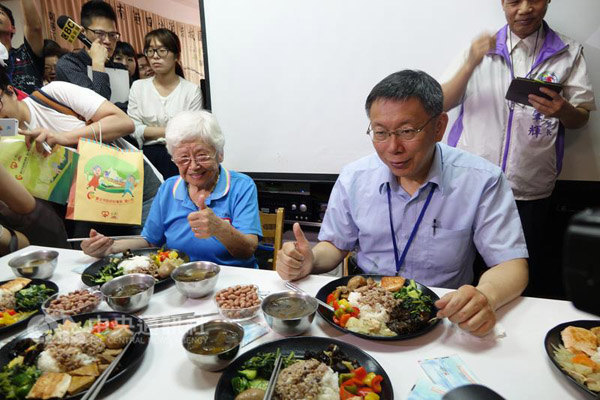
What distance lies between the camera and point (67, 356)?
3.30 feet

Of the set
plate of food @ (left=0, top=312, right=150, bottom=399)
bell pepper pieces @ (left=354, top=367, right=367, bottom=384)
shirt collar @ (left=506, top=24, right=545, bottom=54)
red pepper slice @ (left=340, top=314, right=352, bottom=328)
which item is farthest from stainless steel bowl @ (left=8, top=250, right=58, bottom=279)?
shirt collar @ (left=506, top=24, right=545, bottom=54)

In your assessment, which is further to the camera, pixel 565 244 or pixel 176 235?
pixel 176 235

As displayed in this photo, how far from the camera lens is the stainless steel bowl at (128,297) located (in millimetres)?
1315

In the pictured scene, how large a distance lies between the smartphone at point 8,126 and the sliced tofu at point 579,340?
2915mm

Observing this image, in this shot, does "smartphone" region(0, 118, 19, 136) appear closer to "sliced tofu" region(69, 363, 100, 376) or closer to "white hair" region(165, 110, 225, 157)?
"white hair" region(165, 110, 225, 157)

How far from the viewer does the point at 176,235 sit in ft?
6.91

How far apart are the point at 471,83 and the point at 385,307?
2.08 metres

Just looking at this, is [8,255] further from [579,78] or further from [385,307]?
[579,78]

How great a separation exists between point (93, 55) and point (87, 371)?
3.21m

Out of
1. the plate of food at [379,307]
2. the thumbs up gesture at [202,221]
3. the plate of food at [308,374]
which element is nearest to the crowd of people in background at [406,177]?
the thumbs up gesture at [202,221]

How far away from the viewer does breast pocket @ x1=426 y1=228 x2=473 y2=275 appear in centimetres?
167

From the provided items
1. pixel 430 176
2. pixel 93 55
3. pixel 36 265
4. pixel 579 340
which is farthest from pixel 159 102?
pixel 579 340

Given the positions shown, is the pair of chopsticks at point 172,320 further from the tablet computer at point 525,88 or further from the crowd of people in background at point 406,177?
the tablet computer at point 525,88

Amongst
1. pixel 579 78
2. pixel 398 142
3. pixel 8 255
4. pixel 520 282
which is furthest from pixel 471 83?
pixel 8 255
